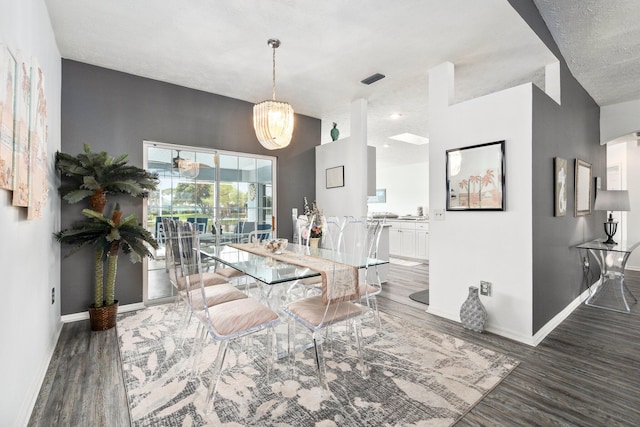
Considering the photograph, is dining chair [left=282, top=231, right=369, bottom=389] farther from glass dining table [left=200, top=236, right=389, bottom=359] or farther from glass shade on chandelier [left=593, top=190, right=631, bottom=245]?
glass shade on chandelier [left=593, top=190, right=631, bottom=245]

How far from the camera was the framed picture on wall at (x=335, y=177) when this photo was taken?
4.62m

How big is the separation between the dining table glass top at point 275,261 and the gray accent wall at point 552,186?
1.51 m

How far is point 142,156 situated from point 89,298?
1701 millimetres

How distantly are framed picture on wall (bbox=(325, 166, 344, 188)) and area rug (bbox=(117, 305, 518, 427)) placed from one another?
2479mm

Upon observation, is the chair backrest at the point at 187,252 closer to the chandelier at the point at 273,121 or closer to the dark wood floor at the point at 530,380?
the dark wood floor at the point at 530,380

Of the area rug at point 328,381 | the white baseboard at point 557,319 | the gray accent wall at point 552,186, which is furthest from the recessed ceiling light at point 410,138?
the area rug at point 328,381

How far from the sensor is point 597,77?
370 cm

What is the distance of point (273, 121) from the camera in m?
2.74

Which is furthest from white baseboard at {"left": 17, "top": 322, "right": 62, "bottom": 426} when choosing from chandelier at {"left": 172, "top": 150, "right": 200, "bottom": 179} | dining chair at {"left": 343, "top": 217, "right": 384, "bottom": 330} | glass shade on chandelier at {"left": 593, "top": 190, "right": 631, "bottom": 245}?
glass shade on chandelier at {"left": 593, "top": 190, "right": 631, "bottom": 245}

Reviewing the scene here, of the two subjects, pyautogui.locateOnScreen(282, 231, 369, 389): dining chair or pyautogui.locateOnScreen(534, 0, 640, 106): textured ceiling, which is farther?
pyautogui.locateOnScreen(534, 0, 640, 106): textured ceiling

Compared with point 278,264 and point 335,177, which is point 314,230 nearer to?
point 278,264

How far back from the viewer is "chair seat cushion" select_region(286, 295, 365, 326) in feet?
6.57

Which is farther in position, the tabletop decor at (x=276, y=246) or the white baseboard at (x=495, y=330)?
the tabletop decor at (x=276, y=246)

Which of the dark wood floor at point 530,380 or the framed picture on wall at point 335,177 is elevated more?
the framed picture on wall at point 335,177
